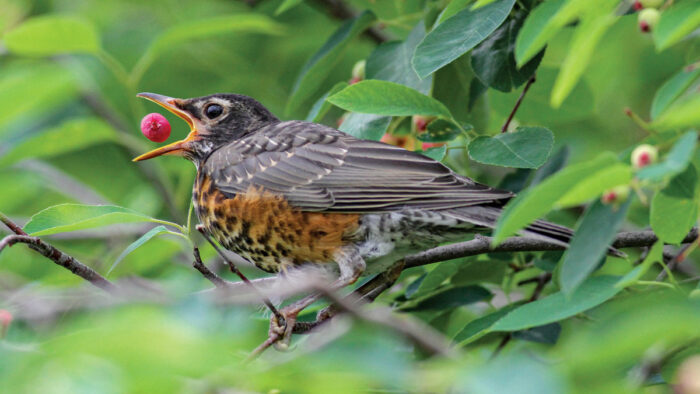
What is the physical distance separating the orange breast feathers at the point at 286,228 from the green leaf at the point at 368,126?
11.9 inches

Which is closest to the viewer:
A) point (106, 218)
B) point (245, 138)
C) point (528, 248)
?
point (106, 218)

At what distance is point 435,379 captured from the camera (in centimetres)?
142

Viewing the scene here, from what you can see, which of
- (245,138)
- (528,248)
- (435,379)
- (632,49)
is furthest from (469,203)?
(632,49)

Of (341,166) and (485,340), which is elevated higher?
(341,166)

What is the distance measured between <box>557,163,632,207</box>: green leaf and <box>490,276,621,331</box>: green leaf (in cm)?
40

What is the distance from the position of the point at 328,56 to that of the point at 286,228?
763 mm

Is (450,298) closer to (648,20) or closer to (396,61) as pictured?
(396,61)

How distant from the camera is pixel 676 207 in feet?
7.14

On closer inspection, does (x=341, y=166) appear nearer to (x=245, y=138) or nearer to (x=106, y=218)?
(x=245, y=138)

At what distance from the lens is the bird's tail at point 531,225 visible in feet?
8.67

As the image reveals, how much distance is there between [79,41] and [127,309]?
307cm

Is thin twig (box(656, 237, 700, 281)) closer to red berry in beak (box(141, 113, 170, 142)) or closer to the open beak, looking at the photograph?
red berry in beak (box(141, 113, 170, 142))

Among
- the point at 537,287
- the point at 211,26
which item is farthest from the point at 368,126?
the point at 211,26

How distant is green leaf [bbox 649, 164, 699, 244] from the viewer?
2.09 metres
